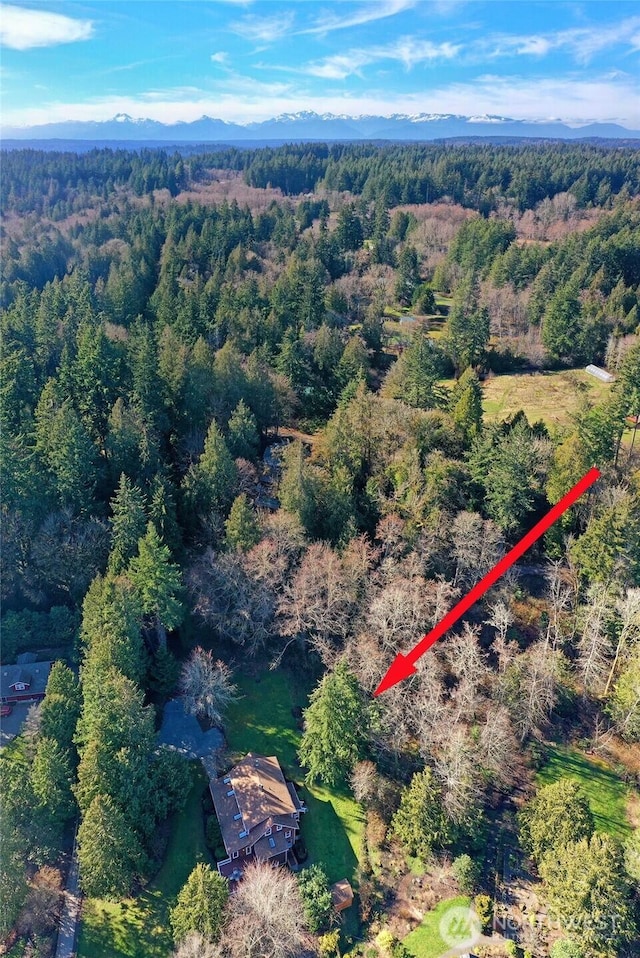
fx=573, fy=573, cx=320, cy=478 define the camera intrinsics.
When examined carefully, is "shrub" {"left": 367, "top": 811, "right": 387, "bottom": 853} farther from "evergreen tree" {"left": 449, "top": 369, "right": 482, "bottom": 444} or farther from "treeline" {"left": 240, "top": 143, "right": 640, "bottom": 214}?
"treeline" {"left": 240, "top": 143, "right": 640, "bottom": 214}

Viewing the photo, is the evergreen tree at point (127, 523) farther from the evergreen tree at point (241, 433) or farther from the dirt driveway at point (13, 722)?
the evergreen tree at point (241, 433)

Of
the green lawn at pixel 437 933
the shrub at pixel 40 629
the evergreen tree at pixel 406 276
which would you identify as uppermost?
the evergreen tree at pixel 406 276

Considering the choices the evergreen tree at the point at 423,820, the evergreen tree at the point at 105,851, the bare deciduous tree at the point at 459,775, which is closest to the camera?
the evergreen tree at the point at 105,851

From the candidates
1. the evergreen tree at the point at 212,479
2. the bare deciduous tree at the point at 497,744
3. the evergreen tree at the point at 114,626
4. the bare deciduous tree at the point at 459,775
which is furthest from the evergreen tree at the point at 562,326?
the evergreen tree at the point at 114,626

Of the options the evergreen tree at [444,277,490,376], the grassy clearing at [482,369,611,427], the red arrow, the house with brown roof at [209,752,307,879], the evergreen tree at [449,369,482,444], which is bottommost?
the house with brown roof at [209,752,307,879]

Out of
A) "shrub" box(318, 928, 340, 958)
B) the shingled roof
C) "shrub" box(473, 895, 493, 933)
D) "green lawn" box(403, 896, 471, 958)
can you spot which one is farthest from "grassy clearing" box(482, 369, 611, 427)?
"shrub" box(318, 928, 340, 958)
